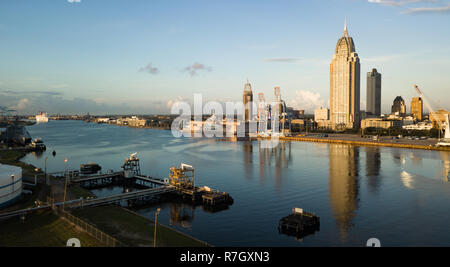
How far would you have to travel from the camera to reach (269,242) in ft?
53.4

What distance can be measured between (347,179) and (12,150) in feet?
166

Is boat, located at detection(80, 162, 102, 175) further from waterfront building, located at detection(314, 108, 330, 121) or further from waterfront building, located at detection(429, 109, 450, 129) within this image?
waterfront building, located at detection(314, 108, 330, 121)

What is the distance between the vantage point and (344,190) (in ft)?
88.3

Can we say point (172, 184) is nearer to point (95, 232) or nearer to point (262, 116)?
point (95, 232)

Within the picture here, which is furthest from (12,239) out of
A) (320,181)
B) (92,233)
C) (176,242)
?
(320,181)

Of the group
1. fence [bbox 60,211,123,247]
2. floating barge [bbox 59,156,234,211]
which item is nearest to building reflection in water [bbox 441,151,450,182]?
floating barge [bbox 59,156,234,211]

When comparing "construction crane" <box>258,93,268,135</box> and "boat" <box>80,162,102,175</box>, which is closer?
"boat" <box>80,162,102,175</box>

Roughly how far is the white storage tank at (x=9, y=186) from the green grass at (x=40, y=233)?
272cm

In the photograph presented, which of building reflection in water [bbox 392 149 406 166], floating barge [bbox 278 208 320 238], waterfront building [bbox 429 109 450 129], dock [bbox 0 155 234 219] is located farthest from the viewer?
waterfront building [bbox 429 109 450 129]

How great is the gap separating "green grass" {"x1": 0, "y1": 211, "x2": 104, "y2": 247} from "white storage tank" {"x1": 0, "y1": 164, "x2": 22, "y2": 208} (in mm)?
2721

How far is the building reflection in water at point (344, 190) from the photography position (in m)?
19.6

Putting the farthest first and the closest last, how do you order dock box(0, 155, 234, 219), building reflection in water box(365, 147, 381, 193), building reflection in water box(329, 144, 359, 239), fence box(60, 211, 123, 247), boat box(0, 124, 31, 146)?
boat box(0, 124, 31, 146) < building reflection in water box(365, 147, 381, 193) < dock box(0, 155, 234, 219) < building reflection in water box(329, 144, 359, 239) < fence box(60, 211, 123, 247)

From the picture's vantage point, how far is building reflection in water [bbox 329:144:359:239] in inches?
772

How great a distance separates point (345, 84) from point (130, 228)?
5456 inches
